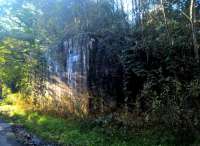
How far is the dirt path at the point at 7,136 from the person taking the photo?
12558 millimetres

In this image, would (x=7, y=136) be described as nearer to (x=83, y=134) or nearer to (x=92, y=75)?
(x=83, y=134)

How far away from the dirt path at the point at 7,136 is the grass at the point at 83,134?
757 millimetres

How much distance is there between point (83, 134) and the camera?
11.9 meters

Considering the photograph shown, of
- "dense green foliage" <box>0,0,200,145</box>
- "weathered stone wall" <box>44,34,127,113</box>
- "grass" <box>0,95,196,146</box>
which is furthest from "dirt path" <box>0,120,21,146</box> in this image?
"weathered stone wall" <box>44,34,127,113</box>

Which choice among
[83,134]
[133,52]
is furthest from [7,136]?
[133,52]

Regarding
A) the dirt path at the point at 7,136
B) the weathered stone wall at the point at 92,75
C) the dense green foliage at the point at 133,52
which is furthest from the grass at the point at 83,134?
the weathered stone wall at the point at 92,75

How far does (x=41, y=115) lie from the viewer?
1744cm

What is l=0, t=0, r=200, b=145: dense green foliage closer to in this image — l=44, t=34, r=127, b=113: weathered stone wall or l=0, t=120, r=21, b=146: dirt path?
l=44, t=34, r=127, b=113: weathered stone wall

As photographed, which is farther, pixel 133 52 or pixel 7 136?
pixel 7 136

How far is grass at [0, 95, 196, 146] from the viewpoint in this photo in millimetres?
10188

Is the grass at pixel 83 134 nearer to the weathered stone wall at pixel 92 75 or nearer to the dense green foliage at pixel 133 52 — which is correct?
the dense green foliage at pixel 133 52

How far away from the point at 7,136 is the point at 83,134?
3763 mm

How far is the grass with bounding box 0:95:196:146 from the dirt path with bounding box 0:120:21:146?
76cm

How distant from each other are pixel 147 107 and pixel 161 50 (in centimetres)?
215
